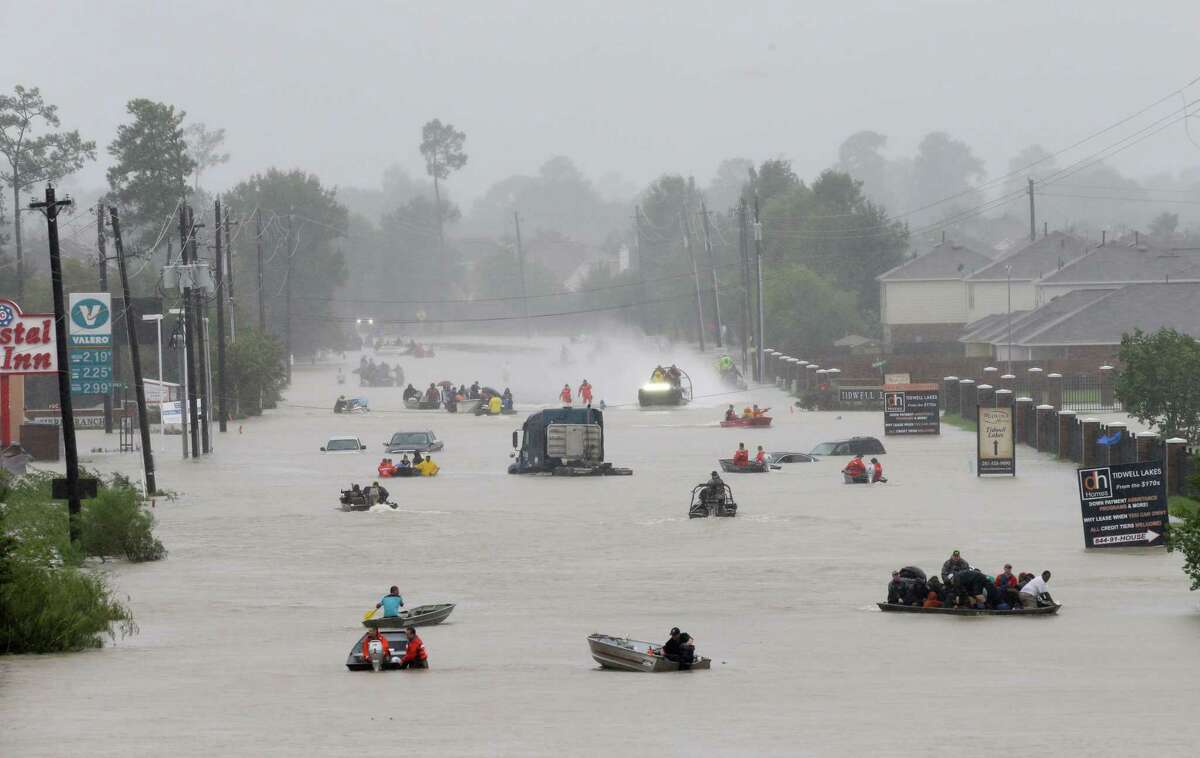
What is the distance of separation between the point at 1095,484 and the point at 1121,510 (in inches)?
33.7

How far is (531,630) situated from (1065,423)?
114 ft

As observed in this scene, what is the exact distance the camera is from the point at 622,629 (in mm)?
28766

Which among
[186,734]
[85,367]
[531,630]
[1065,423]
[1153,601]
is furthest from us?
[1065,423]

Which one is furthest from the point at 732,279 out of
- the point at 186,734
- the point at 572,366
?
the point at 186,734

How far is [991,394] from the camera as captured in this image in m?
72.2

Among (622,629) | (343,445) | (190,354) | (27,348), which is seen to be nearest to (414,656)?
(622,629)

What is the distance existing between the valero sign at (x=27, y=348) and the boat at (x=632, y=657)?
78.4ft

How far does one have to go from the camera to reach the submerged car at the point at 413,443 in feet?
227

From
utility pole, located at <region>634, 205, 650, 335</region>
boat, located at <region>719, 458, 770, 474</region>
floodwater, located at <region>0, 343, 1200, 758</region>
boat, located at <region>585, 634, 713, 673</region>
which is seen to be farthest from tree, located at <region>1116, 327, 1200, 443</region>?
utility pole, located at <region>634, 205, 650, 335</region>

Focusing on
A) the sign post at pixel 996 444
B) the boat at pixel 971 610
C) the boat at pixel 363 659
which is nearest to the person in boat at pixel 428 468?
the sign post at pixel 996 444

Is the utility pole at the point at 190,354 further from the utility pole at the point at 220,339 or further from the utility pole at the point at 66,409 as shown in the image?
the utility pole at the point at 66,409

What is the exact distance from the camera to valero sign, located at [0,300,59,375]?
45531 millimetres

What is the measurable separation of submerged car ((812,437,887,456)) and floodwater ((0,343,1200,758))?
2.07m

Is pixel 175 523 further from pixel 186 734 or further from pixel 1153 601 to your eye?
pixel 186 734
